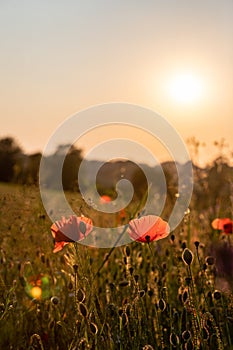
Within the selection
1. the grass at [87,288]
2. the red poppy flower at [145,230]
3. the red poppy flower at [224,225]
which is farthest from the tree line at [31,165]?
the red poppy flower at [145,230]

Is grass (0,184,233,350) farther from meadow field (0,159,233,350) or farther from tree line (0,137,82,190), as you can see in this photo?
tree line (0,137,82,190)

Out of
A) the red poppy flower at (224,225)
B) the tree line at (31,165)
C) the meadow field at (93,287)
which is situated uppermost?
the tree line at (31,165)

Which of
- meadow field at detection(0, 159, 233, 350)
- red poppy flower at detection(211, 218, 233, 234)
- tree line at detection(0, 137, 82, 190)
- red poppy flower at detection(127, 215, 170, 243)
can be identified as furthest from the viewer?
tree line at detection(0, 137, 82, 190)

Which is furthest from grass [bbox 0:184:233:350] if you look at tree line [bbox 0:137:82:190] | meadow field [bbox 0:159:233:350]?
tree line [bbox 0:137:82:190]

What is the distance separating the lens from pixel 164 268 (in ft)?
8.80

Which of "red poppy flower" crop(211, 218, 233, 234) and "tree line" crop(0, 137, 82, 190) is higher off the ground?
"tree line" crop(0, 137, 82, 190)

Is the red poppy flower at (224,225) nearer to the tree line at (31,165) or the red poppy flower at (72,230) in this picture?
the tree line at (31,165)

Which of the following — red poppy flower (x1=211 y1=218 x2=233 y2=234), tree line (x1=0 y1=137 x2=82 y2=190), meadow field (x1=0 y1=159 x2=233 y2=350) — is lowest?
meadow field (x1=0 y1=159 x2=233 y2=350)

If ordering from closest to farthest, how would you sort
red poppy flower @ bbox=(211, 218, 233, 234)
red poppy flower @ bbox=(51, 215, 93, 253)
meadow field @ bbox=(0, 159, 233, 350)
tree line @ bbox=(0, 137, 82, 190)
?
red poppy flower @ bbox=(51, 215, 93, 253), meadow field @ bbox=(0, 159, 233, 350), red poppy flower @ bbox=(211, 218, 233, 234), tree line @ bbox=(0, 137, 82, 190)

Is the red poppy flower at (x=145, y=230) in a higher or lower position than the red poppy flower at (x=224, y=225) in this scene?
lower

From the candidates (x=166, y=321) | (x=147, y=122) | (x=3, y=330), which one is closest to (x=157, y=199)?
(x=147, y=122)

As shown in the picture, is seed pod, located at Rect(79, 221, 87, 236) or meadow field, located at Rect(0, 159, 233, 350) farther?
meadow field, located at Rect(0, 159, 233, 350)

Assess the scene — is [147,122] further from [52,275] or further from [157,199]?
[52,275]

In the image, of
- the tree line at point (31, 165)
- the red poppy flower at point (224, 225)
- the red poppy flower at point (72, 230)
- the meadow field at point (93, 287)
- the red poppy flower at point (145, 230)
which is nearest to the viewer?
the red poppy flower at point (72, 230)
